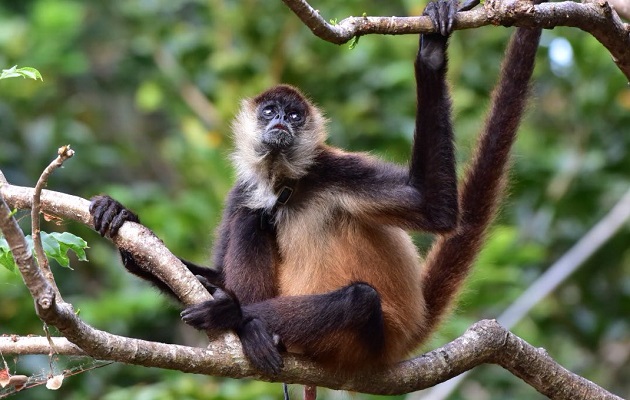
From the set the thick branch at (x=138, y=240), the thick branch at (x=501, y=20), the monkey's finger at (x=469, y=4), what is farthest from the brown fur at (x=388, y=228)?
the thick branch at (x=501, y=20)

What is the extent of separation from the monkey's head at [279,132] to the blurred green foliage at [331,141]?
9.47 ft

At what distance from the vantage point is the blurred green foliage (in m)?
9.44

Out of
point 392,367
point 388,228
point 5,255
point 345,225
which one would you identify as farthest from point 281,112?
point 5,255

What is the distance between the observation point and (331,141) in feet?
32.0

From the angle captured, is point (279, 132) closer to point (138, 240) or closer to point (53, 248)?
point (138, 240)

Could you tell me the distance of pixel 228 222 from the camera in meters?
6.20

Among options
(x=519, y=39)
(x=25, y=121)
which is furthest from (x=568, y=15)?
(x=25, y=121)

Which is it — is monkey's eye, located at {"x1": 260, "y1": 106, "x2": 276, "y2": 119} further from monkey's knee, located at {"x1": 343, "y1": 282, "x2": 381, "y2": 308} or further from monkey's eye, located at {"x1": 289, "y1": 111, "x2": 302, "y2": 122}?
monkey's knee, located at {"x1": 343, "y1": 282, "x2": 381, "y2": 308}

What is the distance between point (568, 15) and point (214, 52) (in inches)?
251

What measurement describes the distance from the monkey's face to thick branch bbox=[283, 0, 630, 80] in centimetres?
170

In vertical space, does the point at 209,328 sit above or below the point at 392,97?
below

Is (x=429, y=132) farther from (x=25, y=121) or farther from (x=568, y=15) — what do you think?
(x=25, y=121)

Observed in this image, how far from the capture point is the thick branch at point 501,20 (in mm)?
4254

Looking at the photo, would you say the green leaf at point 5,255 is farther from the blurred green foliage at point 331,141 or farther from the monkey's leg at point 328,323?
the blurred green foliage at point 331,141
